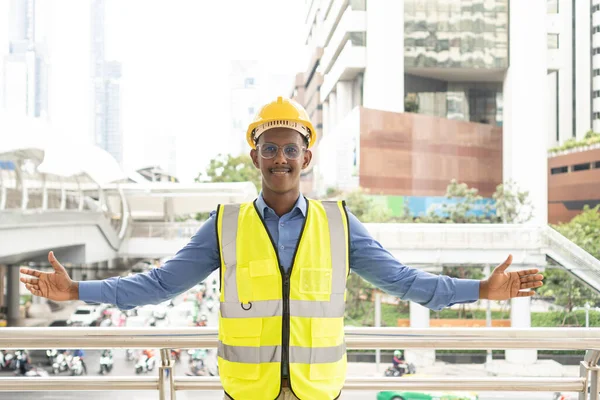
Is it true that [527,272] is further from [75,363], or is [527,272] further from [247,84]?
[247,84]

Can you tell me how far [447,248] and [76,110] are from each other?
6.74 m

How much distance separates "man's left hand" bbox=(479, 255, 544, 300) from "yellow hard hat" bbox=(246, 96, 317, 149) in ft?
1.09

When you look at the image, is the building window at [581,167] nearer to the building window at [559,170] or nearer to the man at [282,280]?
the building window at [559,170]

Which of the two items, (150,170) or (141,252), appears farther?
(150,170)

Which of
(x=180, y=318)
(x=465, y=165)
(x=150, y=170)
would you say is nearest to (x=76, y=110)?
(x=180, y=318)

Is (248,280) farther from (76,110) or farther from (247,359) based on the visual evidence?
(76,110)

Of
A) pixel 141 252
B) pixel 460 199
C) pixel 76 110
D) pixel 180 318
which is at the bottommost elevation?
pixel 180 318

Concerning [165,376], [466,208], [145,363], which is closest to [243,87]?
[145,363]

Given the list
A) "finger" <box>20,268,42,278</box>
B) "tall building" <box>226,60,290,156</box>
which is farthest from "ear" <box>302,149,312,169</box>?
"tall building" <box>226,60,290,156</box>

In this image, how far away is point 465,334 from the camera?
1.16 meters

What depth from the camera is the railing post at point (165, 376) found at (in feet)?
3.87

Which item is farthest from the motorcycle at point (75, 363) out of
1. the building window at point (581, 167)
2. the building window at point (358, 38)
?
the building window at point (581, 167)

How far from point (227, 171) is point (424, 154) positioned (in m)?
5.83

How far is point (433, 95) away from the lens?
58.6ft
